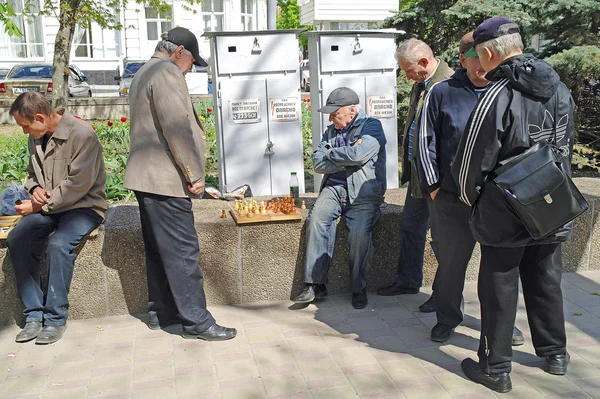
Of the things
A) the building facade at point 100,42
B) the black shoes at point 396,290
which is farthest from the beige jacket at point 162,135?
the building facade at point 100,42

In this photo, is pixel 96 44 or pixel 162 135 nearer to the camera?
pixel 162 135

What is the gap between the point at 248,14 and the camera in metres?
31.3

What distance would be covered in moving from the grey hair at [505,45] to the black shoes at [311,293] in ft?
7.03

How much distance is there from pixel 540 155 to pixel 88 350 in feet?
9.32

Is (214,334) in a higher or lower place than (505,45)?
lower

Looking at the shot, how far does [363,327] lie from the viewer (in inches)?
172

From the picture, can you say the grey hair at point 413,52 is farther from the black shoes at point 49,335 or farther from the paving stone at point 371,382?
the black shoes at point 49,335

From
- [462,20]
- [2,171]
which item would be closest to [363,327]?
[2,171]

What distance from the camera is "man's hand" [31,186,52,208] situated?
4273 millimetres

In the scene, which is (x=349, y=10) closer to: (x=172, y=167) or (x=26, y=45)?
(x=26, y=45)

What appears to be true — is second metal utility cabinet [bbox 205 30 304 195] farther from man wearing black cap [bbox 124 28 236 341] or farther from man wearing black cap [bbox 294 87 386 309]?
man wearing black cap [bbox 124 28 236 341]

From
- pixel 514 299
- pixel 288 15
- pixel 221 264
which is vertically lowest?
pixel 221 264

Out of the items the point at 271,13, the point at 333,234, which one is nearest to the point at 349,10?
the point at 271,13

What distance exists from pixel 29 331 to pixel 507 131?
3104mm
